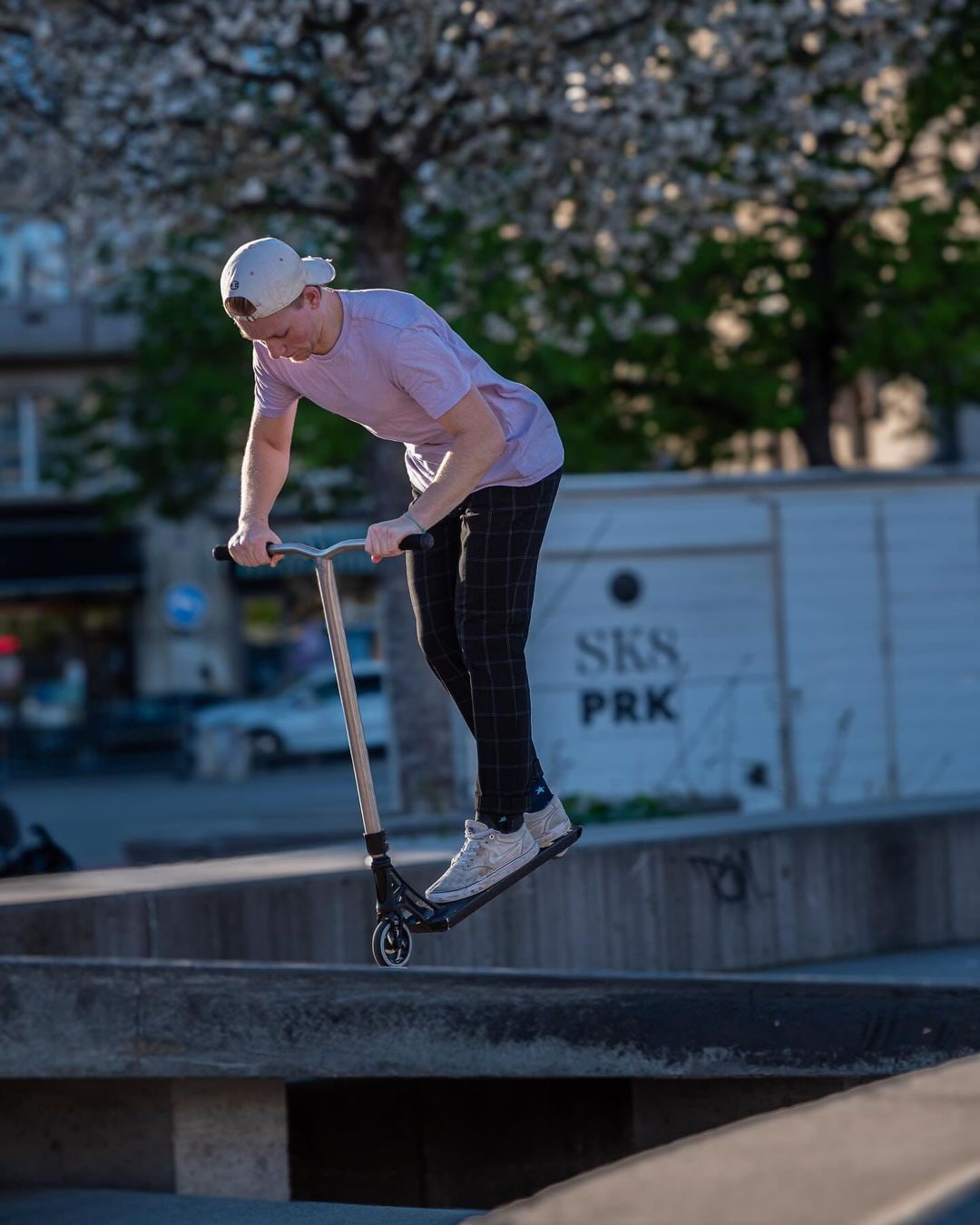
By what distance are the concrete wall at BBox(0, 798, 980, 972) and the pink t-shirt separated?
2.68 meters

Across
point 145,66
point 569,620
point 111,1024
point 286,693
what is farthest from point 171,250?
point 286,693

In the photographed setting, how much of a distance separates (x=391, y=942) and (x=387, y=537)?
4.08 feet

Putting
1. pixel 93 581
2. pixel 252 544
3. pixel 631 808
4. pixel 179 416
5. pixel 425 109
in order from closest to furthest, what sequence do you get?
pixel 252 544
pixel 631 808
pixel 425 109
pixel 179 416
pixel 93 581

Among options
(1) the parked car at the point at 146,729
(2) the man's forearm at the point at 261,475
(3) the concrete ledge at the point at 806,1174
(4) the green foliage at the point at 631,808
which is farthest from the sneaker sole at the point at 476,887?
(1) the parked car at the point at 146,729

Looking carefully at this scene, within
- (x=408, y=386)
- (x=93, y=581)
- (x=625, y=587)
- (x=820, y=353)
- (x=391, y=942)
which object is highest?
(x=820, y=353)

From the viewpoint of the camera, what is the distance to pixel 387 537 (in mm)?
4801

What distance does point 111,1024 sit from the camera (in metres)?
5.68

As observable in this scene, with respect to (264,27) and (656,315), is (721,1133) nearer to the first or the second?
(264,27)

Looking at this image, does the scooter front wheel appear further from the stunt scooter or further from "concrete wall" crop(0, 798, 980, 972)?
"concrete wall" crop(0, 798, 980, 972)

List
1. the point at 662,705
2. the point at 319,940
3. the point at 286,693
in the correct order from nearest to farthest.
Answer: the point at 319,940
the point at 662,705
the point at 286,693

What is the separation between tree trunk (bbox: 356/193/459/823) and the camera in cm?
1293

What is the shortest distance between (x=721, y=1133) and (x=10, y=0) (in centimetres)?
1253

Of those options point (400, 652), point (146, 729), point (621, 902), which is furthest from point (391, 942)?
point (146, 729)

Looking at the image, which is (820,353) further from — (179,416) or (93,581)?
(93,581)
